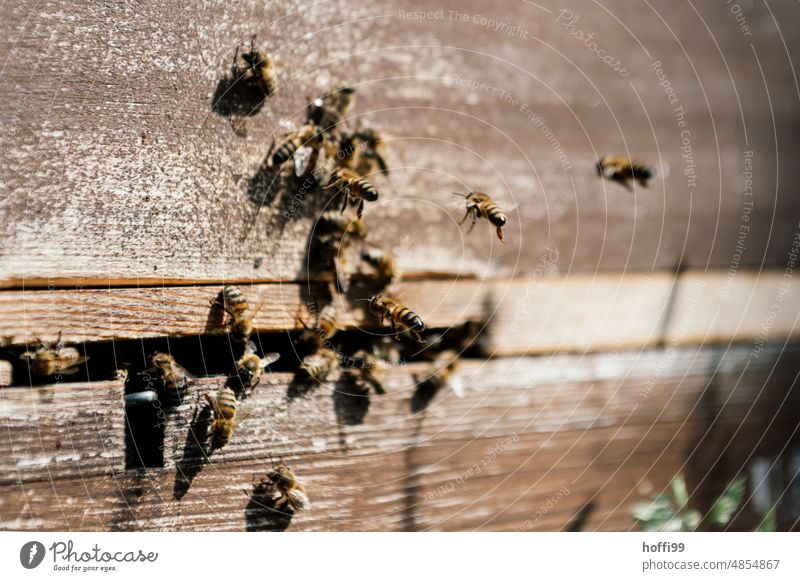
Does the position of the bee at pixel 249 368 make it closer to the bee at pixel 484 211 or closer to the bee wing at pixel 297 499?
the bee wing at pixel 297 499

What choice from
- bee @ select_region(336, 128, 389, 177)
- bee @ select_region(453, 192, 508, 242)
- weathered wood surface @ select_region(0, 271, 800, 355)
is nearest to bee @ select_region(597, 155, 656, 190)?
weathered wood surface @ select_region(0, 271, 800, 355)

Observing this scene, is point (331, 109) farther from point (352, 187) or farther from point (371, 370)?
point (371, 370)

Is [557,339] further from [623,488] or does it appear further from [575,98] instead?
[575,98]

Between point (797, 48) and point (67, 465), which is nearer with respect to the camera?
point (67, 465)

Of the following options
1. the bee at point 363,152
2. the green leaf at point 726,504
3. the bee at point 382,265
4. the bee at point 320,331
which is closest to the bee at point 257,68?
the bee at point 363,152
